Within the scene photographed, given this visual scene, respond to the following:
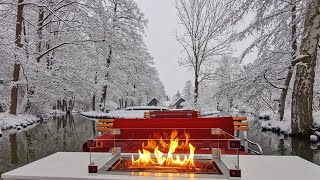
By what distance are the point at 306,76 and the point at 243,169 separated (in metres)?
10.8

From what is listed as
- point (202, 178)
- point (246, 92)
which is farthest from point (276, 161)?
point (246, 92)

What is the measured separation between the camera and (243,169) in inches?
151

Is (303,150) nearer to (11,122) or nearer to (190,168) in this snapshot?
(190,168)

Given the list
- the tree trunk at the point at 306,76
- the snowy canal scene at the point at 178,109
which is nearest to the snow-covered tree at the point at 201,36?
the snowy canal scene at the point at 178,109

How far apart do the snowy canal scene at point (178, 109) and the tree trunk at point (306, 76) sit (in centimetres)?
4

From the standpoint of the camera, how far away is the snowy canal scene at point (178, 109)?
3.86 m

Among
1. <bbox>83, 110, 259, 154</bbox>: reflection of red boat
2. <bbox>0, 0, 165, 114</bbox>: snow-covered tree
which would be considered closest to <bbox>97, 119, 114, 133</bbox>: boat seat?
<bbox>83, 110, 259, 154</bbox>: reflection of red boat

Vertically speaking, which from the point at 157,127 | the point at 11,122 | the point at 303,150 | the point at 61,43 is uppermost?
the point at 61,43

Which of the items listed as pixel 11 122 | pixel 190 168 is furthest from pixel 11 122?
pixel 190 168

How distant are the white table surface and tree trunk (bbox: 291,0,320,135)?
9.32m

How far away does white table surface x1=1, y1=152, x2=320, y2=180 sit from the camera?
A: 11.3 feet

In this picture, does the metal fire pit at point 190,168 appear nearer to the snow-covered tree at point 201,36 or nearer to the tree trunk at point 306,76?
the tree trunk at point 306,76

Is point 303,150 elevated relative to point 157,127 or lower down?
lower down

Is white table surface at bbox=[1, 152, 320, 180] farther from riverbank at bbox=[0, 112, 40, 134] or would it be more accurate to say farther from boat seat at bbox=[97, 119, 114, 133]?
riverbank at bbox=[0, 112, 40, 134]
